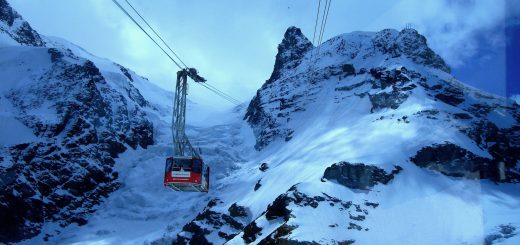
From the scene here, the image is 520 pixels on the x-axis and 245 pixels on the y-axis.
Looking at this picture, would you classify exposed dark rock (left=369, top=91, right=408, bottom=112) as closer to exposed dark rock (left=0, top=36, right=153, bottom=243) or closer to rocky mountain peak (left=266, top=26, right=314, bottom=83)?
exposed dark rock (left=0, top=36, right=153, bottom=243)

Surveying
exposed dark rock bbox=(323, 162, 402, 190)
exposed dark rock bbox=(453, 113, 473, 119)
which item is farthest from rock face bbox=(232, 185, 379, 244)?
exposed dark rock bbox=(453, 113, 473, 119)

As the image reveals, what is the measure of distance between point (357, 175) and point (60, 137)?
71817 mm

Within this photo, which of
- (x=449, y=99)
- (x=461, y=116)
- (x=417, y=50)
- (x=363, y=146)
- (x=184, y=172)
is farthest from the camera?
(x=417, y=50)

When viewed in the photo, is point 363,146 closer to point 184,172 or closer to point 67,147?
point 184,172

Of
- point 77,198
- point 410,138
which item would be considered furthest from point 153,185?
point 410,138

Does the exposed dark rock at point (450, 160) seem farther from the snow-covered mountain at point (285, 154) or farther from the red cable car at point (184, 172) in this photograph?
the red cable car at point (184, 172)

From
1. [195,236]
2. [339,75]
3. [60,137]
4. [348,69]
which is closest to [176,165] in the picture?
[195,236]

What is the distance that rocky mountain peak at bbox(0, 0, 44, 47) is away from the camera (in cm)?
14538

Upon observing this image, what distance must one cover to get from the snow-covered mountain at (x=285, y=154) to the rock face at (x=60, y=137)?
291 millimetres

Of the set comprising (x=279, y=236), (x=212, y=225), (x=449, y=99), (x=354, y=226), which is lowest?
(x=279, y=236)

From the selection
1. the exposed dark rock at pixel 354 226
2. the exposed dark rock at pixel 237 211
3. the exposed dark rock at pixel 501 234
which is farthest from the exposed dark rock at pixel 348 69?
the exposed dark rock at pixel 501 234

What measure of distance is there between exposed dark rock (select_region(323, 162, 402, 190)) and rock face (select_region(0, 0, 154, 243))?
54.0 metres

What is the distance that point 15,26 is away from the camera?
495 ft

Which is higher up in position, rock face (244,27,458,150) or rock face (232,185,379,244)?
rock face (244,27,458,150)
